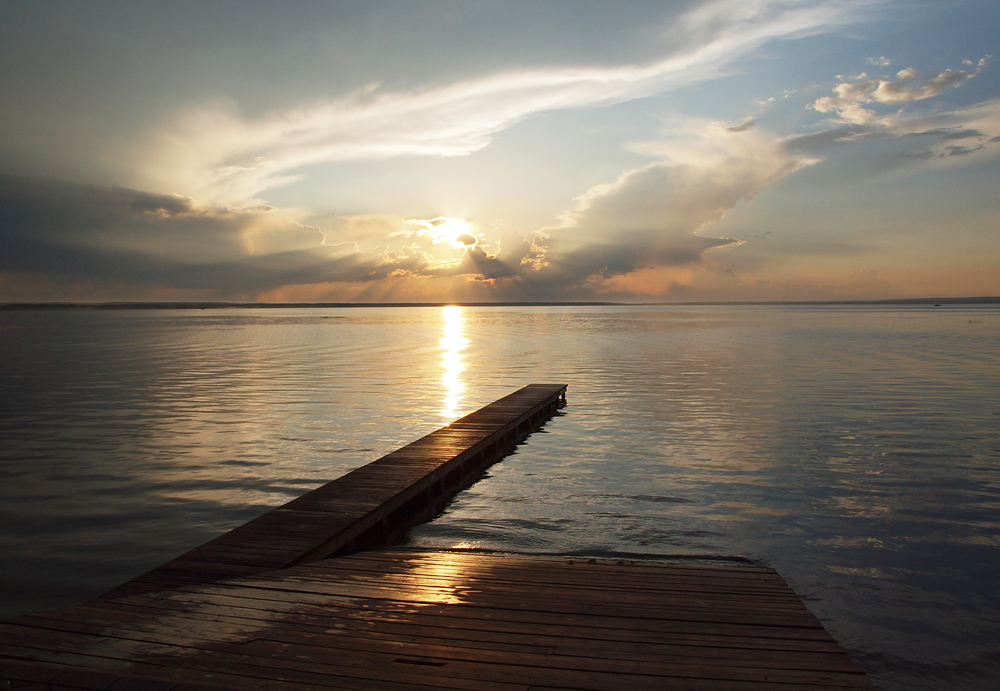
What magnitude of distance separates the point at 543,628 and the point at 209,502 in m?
6.91

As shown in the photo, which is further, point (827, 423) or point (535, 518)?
point (827, 423)

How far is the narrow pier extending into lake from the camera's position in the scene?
150 inches

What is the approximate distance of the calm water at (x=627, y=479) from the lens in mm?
6801

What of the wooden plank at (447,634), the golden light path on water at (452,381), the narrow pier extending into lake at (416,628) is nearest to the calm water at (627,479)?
the golden light path on water at (452,381)

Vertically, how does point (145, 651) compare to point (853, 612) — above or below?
above

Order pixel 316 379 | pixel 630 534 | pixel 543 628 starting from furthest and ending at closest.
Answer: pixel 316 379
pixel 630 534
pixel 543 628

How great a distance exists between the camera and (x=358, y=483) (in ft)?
29.5

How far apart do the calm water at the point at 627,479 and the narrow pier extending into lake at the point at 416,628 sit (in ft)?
5.44

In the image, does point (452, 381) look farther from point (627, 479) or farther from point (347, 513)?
point (347, 513)

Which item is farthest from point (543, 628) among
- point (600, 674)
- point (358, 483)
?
point (358, 483)

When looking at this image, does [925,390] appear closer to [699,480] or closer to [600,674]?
[699,480]

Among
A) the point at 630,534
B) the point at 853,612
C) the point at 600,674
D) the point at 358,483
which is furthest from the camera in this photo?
the point at 358,483

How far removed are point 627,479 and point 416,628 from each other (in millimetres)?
7030

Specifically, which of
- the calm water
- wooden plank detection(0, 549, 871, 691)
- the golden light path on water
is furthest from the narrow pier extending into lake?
the golden light path on water
